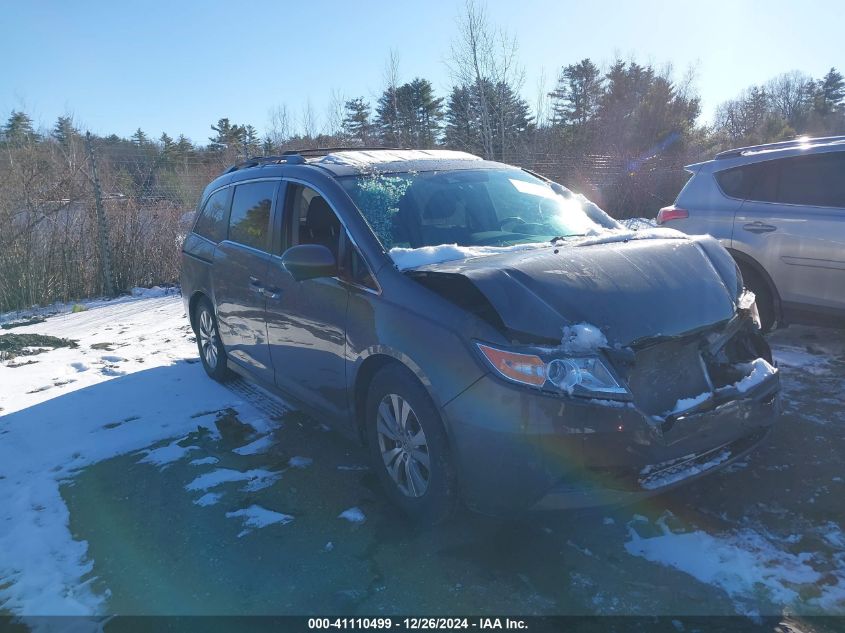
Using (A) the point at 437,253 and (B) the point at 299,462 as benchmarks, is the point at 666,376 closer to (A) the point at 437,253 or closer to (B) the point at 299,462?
(A) the point at 437,253

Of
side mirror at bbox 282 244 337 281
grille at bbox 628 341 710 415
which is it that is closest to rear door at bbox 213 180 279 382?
side mirror at bbox 282 244 337 281

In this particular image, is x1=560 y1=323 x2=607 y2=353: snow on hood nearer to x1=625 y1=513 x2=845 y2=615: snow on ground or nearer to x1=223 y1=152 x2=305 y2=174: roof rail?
x1=625 y1=513 x2=845 y2=615: snow on ground

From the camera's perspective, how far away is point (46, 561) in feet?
10.4

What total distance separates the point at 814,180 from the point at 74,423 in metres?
6.60

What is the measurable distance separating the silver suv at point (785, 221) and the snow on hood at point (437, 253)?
310cm

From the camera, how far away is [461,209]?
3998 millimetres

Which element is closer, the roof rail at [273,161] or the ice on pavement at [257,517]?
Result: the ice on pavement at [257,517]

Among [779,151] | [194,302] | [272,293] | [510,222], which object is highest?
[779,151]

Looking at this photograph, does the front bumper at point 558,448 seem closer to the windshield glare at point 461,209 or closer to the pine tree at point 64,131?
the windshield glare at point 461,209

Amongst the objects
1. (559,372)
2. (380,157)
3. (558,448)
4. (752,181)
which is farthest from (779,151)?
(558,448)

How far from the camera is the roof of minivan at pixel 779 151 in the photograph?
5.49m

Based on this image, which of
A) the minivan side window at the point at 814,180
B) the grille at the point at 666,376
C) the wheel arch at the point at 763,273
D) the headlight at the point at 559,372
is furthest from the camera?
the wheel arch at the point at 763,273

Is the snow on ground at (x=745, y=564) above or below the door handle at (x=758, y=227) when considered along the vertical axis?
below

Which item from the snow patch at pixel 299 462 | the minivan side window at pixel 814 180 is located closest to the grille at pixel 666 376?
the snow patch at pixel 299 462
